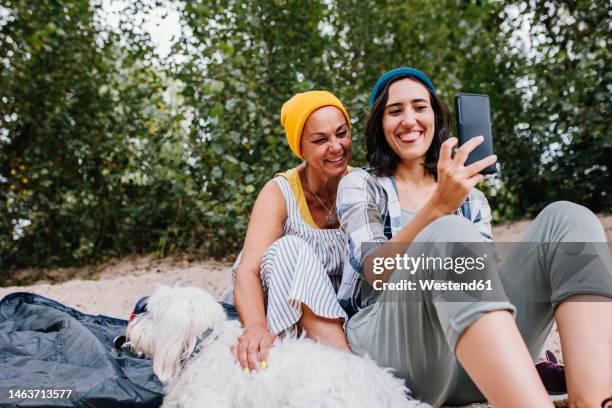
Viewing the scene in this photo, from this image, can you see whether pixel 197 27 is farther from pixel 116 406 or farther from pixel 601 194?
pixel 601 194

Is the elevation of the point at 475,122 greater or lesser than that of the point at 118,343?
greater

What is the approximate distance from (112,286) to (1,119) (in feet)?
8.67

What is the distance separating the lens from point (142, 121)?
591 centimetres

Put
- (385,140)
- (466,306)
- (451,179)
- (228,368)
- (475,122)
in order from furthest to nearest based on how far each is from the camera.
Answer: (385,140)
(475,122)
(228,368)
(451,179)
(466,306)

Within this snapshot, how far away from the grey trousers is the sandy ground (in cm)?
123

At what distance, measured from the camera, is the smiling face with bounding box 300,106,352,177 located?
8.41 ft

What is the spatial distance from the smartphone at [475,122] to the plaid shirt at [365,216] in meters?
0.35

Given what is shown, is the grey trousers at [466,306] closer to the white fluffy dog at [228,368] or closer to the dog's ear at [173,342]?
the white fluffy dog at [228,368]

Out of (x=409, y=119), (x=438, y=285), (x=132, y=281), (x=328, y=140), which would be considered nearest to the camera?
(x=438, y=285)

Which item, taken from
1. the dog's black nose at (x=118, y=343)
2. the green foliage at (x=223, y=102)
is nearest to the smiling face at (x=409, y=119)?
the dog's black nose at (x=118, y=343)

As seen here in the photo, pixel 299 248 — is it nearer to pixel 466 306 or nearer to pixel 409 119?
pixel 409 119

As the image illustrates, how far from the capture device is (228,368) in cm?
196

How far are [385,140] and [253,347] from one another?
1.06 meters

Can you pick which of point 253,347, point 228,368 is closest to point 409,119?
point 253,347
